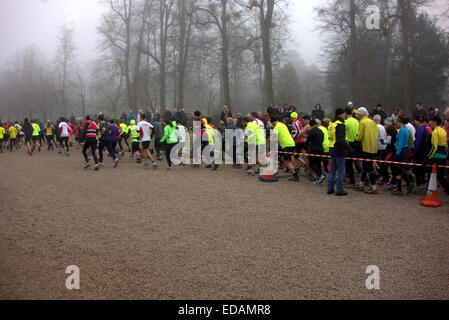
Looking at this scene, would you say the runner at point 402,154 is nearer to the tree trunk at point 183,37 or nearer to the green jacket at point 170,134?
the green jacket at point 170,134

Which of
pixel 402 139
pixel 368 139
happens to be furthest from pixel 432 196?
pixel 368 139

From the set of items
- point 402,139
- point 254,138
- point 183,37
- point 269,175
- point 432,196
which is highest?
point 183,37

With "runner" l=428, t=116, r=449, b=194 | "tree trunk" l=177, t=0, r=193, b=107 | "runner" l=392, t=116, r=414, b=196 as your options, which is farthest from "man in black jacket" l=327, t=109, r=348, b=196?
"tree trunk" l=177, t=0, r=193, b=107

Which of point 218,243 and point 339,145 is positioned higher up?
point 339,145

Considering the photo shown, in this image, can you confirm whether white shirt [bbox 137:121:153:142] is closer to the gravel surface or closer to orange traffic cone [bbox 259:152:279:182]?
the gravel surface

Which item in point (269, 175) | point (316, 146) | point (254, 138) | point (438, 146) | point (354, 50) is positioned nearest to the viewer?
point (438, 146)

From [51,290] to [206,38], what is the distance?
2628cm

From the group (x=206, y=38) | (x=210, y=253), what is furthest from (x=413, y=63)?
(x=210, y=253)

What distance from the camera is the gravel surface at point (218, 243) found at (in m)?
4.34

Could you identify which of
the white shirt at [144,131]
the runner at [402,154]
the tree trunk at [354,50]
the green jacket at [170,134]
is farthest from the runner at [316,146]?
the tree trunk at [354,50]

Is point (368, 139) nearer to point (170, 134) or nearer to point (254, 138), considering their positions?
point (254, 138)

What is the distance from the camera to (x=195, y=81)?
4391 centimetres

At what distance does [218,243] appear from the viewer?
19.3 feet

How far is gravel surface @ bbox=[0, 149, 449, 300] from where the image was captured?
4344 millimetres
